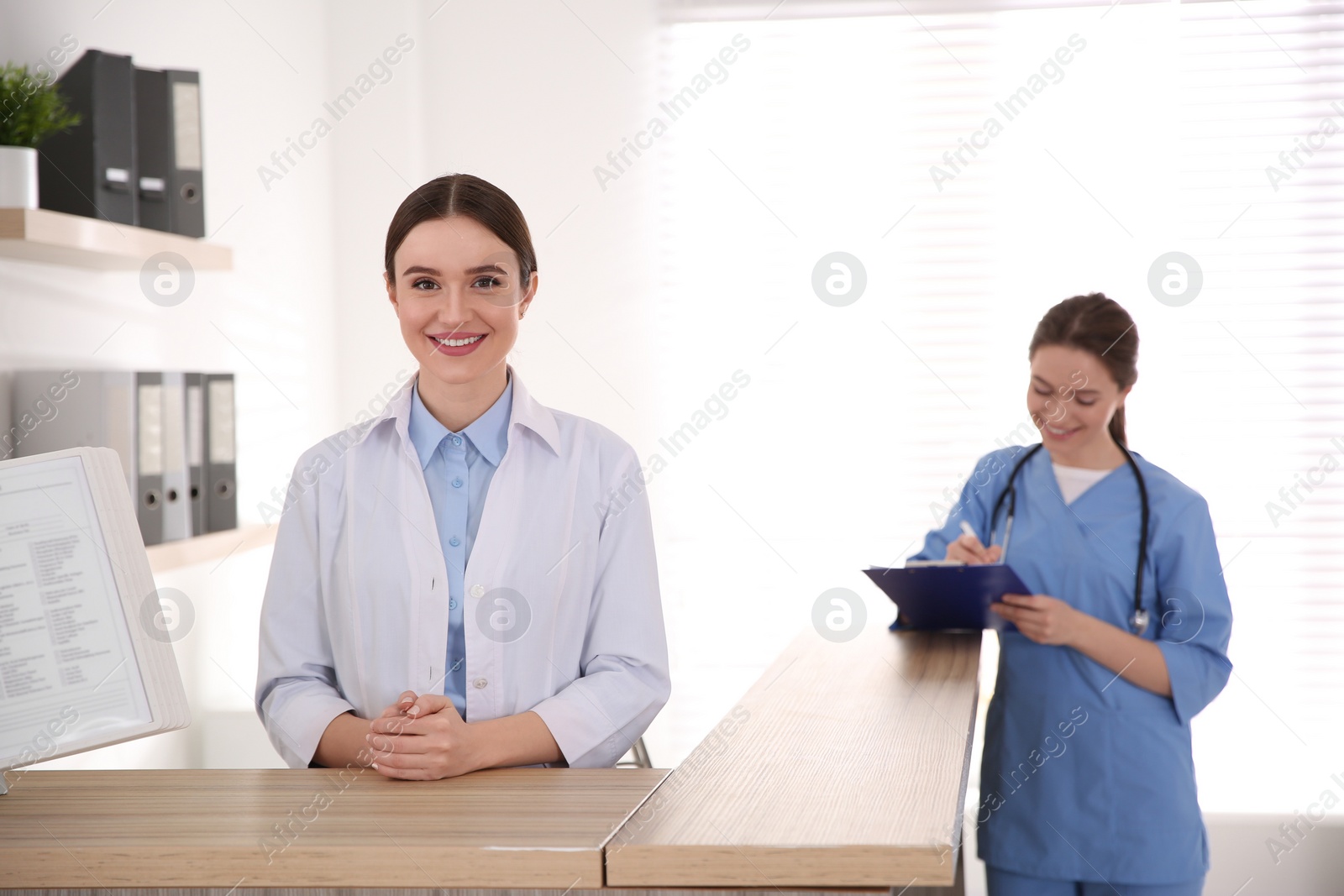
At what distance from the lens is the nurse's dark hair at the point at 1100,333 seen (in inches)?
80.1

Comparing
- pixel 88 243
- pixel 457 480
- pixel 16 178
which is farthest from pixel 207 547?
pixel 457 480

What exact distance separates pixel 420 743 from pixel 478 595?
251mm

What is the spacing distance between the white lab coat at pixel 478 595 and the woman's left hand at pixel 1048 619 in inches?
28.0

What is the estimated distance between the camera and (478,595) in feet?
4.96

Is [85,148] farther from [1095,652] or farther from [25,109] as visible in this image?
[1095,652]

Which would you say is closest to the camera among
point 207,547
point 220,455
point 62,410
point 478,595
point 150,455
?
point 478,595

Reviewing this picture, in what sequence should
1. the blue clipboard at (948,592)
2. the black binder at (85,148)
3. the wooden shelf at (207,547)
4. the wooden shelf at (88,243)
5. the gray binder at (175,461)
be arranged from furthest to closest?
the gray binder at (175,461)
the wooden shelf at (207,547)
the black binder at (85,148)
the wooden shelf at (88,243)
the blue clipboard at (948,592)

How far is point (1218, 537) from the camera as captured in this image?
11.5 feet

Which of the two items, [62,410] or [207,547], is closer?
[62,410]

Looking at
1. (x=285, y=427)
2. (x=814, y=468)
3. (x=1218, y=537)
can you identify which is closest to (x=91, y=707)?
(x=285, y=427)

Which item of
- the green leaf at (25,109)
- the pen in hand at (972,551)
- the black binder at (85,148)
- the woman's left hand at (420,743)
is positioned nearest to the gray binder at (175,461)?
the black binder at (85,148)

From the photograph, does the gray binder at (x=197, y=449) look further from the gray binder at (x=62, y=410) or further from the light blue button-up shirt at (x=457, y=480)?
the light blue button-up shirt at (x=457, y=480)

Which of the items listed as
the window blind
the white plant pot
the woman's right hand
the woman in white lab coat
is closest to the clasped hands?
the woman's right hand

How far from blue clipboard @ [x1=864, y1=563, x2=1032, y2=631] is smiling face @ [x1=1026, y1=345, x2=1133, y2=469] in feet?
1.12
